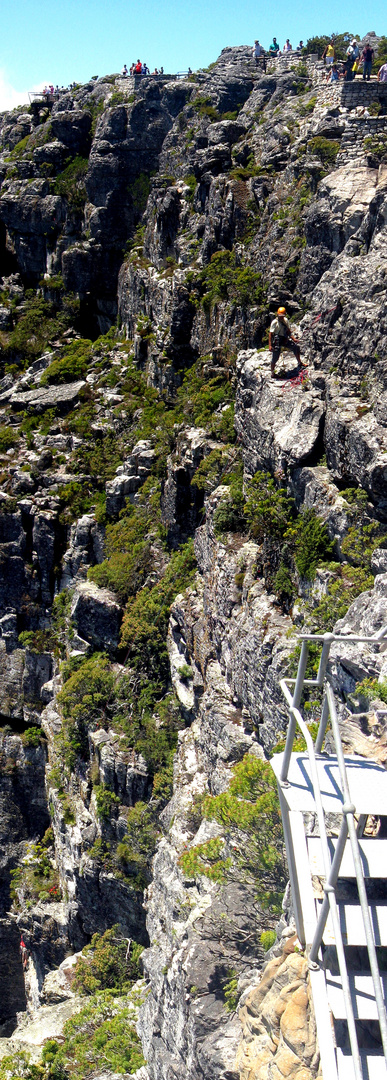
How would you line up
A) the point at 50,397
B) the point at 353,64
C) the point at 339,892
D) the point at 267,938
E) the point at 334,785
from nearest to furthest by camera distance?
the point at 339,892 → the point at 334,785 → the point at 267,938 → the point at 353,64 → the point at 50,397

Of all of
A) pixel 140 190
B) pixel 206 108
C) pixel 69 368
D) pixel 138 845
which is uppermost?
pixel 206 108

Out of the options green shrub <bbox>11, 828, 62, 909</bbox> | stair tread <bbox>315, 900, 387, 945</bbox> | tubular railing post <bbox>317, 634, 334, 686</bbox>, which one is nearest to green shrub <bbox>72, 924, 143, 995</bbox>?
green shrub <bbox>11, 828, 62, 909</bbox>

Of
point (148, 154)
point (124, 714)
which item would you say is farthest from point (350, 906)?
point (148, 154)

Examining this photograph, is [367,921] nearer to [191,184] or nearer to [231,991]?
[231,991]

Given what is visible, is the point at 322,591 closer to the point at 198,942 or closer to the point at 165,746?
the point at 198,942

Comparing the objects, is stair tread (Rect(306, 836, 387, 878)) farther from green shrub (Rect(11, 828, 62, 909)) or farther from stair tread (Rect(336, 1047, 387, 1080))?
green shrub (Rect(11, 828, 62, 909))

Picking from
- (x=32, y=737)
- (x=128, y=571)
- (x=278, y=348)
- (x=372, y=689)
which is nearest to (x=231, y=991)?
(x=372, y=689)
